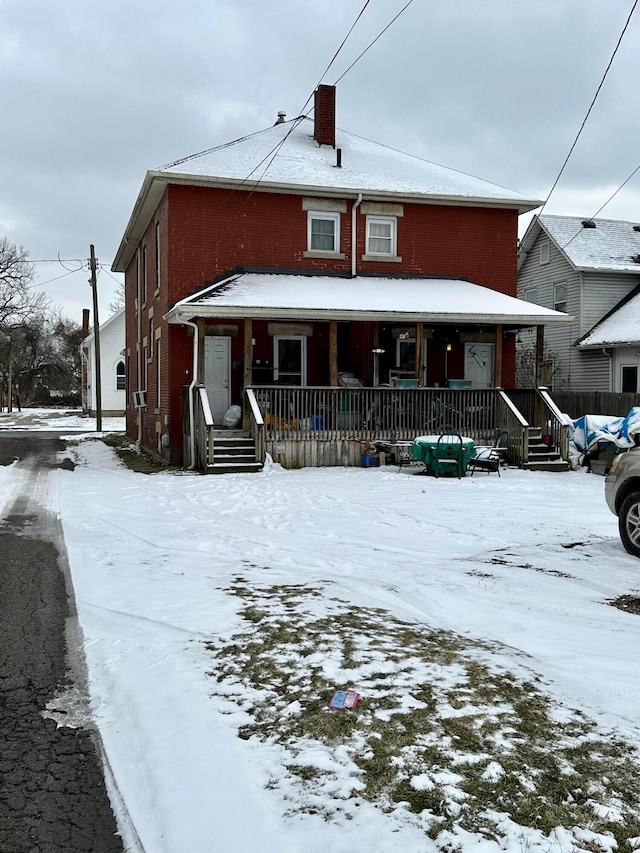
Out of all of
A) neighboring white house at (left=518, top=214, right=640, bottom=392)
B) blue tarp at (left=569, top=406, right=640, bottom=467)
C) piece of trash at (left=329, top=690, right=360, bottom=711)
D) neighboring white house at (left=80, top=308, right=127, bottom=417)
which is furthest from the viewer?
neighboring white house at (left=80, top=308, right=127, bottom=417)

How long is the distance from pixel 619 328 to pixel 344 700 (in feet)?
78.8

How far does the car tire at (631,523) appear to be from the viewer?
7.61 m

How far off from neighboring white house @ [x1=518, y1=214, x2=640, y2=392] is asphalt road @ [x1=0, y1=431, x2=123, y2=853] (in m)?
21.5

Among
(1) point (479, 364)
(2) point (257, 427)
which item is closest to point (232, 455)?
(2) point (257, 427)

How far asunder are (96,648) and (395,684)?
208cm

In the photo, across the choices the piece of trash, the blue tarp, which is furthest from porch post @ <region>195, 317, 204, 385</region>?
the piece of trash

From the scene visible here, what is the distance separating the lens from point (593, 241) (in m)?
28.5

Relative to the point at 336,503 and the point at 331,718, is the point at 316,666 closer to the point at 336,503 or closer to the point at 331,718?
the point at 331,718

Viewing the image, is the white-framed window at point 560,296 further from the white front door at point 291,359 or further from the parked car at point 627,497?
the parked car at point 627,497

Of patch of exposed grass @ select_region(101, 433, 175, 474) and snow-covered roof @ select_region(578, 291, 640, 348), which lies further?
snow-covered roof @ select_region(578, 291, 640, 348)

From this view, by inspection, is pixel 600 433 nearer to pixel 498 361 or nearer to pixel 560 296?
pixel 498 361

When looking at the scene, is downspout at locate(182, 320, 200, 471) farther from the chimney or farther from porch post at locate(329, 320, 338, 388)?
the chimney

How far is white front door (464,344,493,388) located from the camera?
20.6 metres

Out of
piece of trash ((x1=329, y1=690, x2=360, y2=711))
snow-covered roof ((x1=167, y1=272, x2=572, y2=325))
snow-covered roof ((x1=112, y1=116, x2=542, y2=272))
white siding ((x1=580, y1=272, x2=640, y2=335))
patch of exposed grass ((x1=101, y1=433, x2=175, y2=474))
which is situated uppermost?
snow-covered roof ((x1=112, y1=116, x2=542, y2=272))
